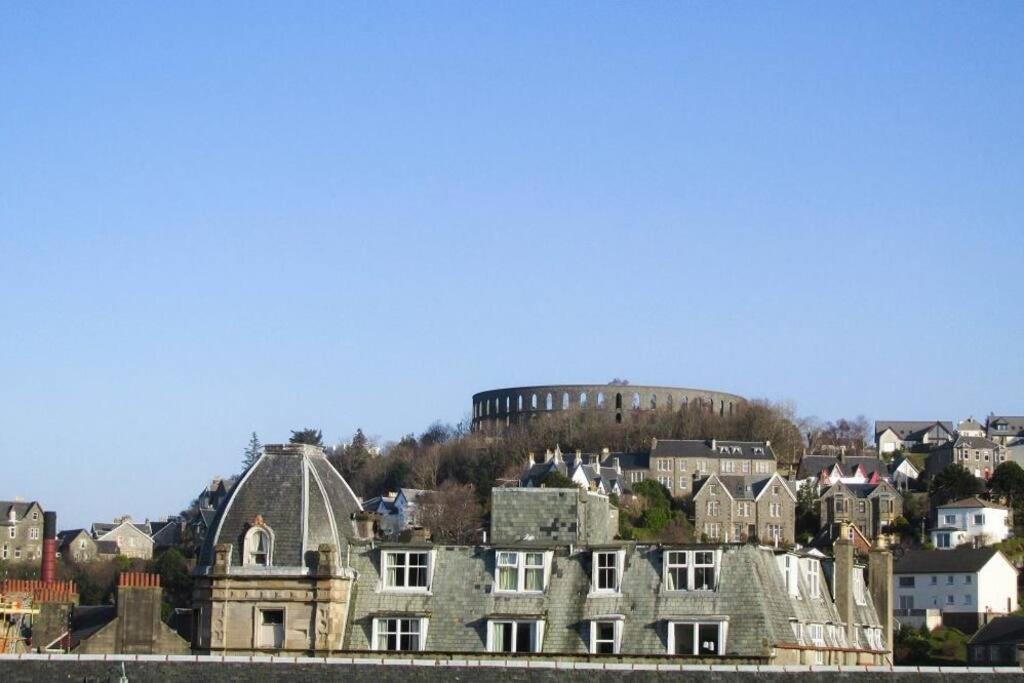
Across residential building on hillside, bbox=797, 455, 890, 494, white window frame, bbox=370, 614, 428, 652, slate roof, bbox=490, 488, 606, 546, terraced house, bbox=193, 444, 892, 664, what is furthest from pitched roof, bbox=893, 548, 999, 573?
white window frame, bbox=370, 614, 428, 652

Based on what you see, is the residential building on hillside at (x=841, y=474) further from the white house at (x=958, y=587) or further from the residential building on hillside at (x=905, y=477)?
the white house at (x=958, y=587)

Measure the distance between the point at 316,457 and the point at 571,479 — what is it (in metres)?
115

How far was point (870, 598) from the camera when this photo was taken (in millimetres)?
60969

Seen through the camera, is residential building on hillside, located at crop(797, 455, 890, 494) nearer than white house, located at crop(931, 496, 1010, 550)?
No

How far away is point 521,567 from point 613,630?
3.01m

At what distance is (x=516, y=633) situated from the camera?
166 ft

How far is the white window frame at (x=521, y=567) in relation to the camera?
168 ft

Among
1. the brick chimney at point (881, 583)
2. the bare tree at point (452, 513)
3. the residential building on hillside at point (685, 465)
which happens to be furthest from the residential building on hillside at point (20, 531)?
the brick chimney at point (881, 583)

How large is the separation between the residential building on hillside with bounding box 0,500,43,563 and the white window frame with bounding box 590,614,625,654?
14499cm

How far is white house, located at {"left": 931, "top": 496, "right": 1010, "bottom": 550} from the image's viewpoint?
160 m

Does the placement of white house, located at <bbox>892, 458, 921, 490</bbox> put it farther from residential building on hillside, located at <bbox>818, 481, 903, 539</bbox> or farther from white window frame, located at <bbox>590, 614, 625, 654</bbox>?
white window frame, located at <bbox>590, 614, 625, 654</bbox>

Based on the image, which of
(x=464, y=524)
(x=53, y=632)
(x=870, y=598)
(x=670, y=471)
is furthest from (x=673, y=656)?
(x=670, y=471)

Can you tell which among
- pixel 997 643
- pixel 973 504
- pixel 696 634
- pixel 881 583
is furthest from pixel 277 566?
pixel 973 504

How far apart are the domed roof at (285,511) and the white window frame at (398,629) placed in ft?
7.21
